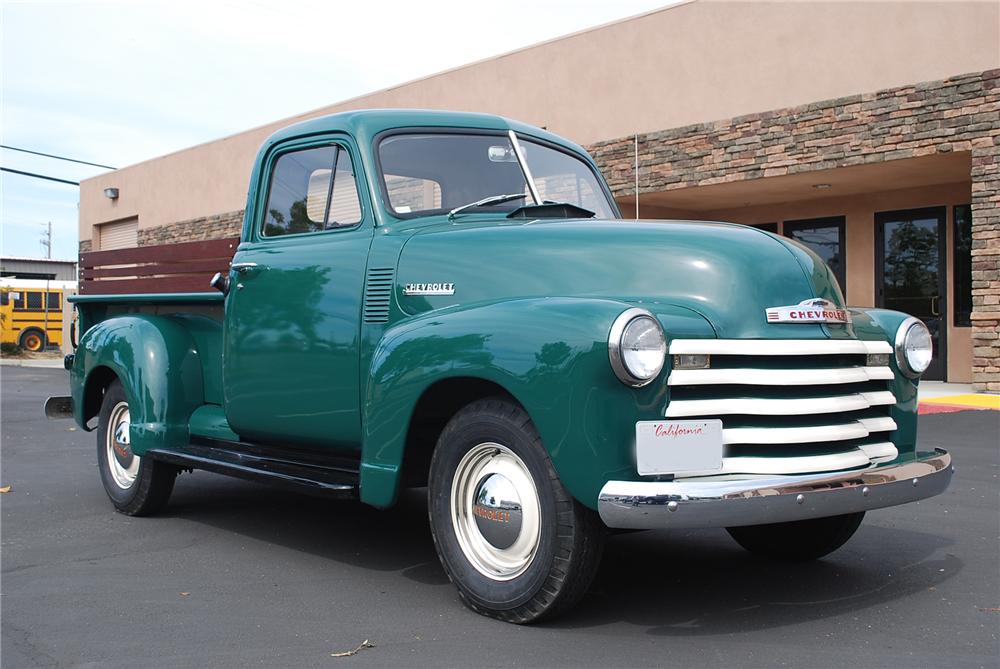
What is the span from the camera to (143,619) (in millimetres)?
3816

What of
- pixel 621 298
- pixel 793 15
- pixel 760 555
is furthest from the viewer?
pixel 793 15

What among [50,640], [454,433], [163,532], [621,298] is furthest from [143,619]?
[621,298]

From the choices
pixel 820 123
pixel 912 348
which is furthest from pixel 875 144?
pixel 912 348

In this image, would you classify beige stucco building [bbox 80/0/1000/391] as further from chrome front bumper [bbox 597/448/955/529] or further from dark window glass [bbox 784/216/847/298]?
chrome front bumper [bbox 597/448/955/529]

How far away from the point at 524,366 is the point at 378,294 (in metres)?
1.18

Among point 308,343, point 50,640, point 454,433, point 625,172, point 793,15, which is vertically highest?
point 793,15

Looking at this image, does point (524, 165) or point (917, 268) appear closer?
point (524, 165)

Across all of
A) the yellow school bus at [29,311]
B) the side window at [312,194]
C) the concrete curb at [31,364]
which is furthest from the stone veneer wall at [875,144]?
the yellow school bus at [29,311]

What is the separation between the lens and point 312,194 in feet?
16.8

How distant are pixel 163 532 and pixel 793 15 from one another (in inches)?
461

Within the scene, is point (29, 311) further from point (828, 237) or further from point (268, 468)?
point (268, 468)

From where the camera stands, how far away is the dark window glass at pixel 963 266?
48.3 feet

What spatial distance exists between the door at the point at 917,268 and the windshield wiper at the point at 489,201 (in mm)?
11914

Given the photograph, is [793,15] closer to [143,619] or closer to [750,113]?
[750,113]
